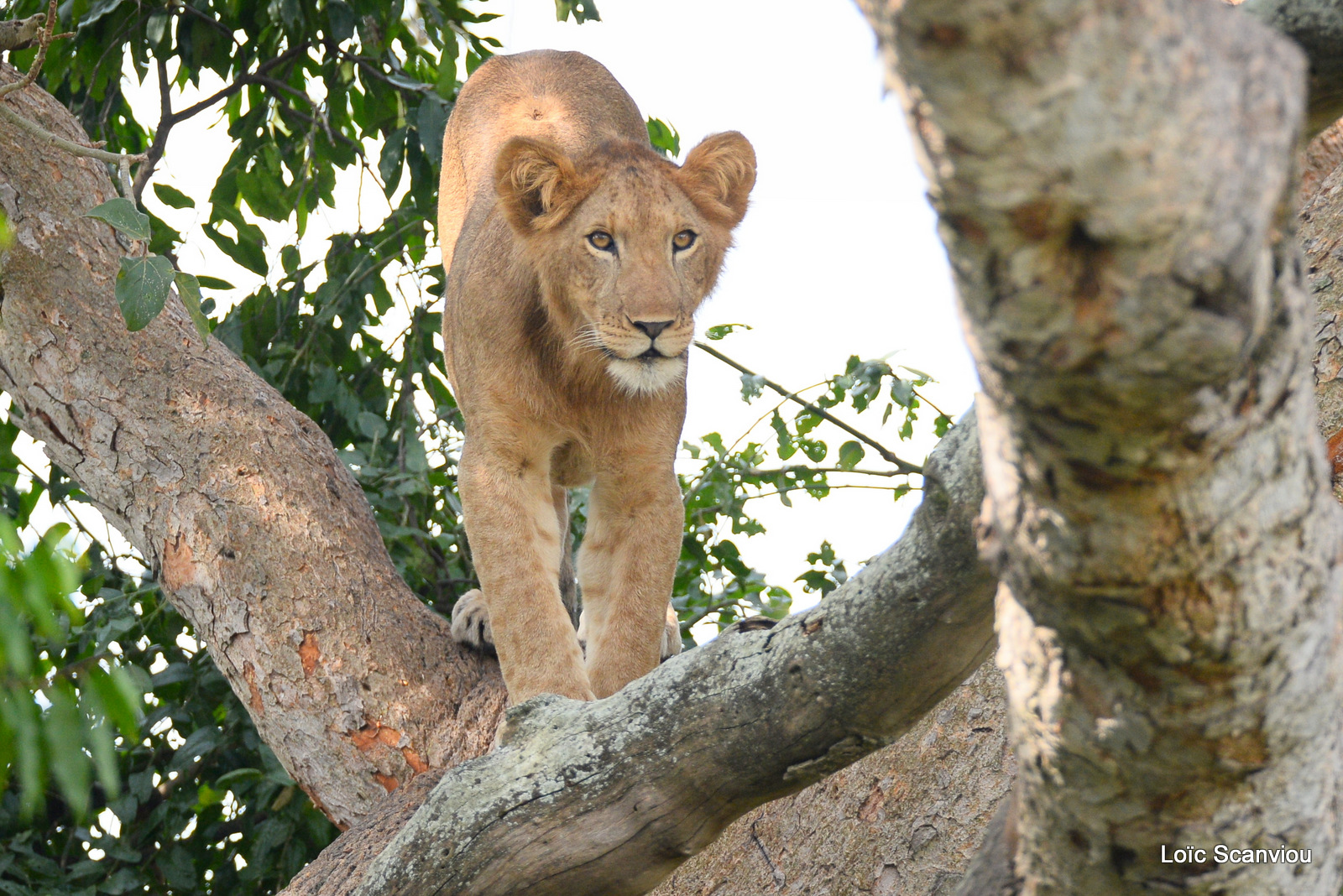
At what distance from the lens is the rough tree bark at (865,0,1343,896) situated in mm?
768

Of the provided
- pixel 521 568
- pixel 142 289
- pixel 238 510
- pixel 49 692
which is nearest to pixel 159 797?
pixel 238 510

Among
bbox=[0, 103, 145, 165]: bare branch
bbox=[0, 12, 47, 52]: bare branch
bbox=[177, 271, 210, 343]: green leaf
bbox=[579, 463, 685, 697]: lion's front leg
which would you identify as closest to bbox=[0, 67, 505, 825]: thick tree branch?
bbox=[0, 12, 47, 52]: bare branch

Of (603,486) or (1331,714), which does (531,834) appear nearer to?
(1331,714)

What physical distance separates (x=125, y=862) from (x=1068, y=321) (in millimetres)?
4074

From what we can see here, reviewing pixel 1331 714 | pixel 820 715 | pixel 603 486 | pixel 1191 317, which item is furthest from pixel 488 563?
pixel 1191 317

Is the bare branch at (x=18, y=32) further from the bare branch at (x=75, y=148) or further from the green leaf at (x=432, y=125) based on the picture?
the green leaf at (x=432, y=125)

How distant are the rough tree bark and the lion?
81.0 inches

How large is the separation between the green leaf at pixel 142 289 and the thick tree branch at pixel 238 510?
0.89m

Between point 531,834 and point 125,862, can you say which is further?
point 125,862

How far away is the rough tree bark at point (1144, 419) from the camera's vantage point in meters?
0.77

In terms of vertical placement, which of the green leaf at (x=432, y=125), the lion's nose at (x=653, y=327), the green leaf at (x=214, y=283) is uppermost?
the green leaf at (x=432, y=125)

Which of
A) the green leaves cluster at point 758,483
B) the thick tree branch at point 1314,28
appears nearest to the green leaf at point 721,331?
the green leaves cluster at point 758,483

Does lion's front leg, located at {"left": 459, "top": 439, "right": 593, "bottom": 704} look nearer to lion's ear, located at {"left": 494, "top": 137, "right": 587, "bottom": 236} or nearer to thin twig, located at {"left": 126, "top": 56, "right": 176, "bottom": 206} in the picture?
lion's ear, located at {"left": 494, "top": 137, "right": 587, "bottom": 236}

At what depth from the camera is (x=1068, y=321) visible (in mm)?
837
